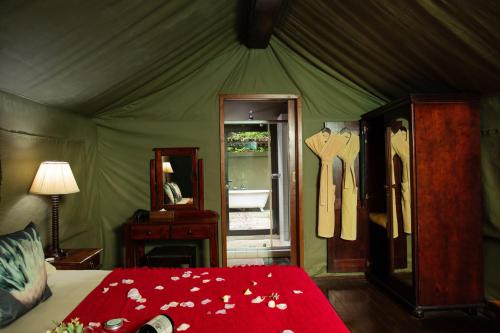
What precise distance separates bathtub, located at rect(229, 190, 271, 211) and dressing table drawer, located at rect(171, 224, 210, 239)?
256cm

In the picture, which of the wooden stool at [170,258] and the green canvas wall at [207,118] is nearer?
the wooden stool at [170,258]

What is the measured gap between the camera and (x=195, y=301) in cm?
167

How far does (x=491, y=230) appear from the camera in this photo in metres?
2.80

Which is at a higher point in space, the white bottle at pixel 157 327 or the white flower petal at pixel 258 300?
the white bottle at pixel 157 327

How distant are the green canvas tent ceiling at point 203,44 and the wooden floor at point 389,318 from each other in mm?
1885

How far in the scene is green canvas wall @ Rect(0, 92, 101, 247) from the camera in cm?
230

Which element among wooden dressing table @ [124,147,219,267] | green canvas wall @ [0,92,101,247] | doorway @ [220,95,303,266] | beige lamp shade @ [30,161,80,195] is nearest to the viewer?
green canvas wall @ [0,92,101,247]

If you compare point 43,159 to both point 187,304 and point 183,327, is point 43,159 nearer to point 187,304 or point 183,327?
point 187,304

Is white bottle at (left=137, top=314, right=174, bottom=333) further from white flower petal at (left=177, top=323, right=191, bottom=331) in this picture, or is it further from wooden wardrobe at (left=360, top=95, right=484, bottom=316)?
wooden wardrobe at (left=360, top=95, right=484, bottom=316)

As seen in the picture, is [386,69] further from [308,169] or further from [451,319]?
[451,319]

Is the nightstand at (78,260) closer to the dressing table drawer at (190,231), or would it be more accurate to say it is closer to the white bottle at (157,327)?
the dressing table drawer at (190,231)

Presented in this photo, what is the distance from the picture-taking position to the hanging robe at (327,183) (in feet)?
12.7

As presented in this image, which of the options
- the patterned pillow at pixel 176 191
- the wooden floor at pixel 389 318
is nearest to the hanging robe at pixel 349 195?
the wooden floor at pixel 389 318

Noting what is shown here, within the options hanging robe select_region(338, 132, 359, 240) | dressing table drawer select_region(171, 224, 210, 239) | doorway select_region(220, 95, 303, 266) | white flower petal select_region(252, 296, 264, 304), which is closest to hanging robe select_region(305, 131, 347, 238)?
hanging robe select_region(338, 132, 359, 240)
